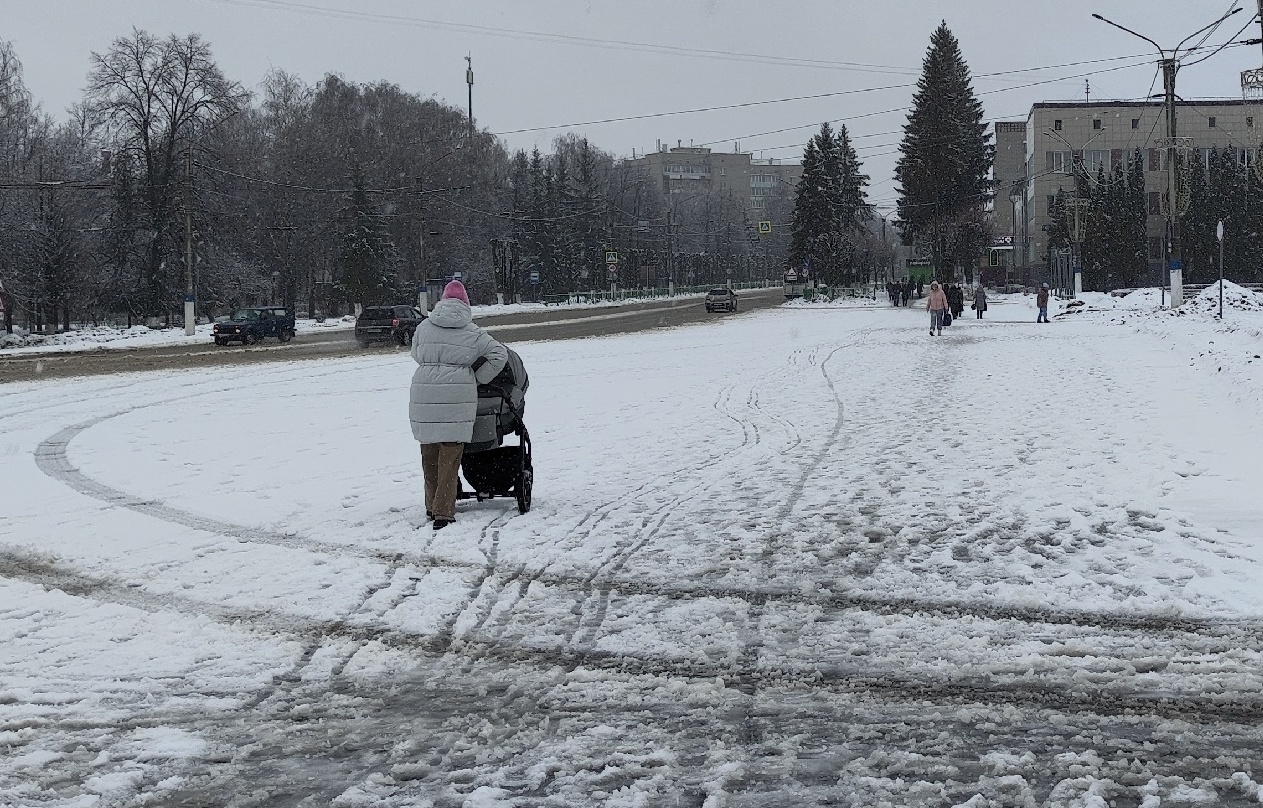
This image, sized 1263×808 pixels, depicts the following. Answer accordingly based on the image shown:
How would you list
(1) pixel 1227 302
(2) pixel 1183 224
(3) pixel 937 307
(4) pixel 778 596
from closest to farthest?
(4) pixel 778 596
(3) pixel 937 307
(1) pixel 1227 302
(2) pixel 1183 224

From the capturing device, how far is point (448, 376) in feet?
29.3

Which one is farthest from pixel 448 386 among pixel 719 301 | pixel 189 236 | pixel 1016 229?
pixel 1016 229

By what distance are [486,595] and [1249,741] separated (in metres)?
3.91

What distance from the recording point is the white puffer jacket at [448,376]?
8891mm

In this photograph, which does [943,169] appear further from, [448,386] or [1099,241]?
[448,386]

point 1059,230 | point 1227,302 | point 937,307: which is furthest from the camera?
point 1059,230

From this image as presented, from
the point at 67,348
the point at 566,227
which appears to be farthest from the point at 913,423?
the point at 566,227

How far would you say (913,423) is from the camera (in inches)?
598

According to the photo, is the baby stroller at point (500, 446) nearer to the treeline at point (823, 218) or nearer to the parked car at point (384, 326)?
the parked car at point (384, 326)

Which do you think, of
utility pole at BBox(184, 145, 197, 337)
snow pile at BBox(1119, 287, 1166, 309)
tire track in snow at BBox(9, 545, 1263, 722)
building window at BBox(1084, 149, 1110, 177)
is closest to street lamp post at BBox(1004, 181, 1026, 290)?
building window at BBox(1084, 149, 1110, 177)

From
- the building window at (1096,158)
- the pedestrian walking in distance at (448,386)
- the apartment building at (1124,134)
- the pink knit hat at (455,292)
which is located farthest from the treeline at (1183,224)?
the pedestrian walking in distance at (448,386)

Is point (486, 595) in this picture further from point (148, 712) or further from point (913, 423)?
point (913, 423)

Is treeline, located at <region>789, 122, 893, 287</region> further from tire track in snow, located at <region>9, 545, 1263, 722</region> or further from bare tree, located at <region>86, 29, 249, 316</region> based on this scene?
tire track in snow, located at <region>9, 545, 1263, 722</region>

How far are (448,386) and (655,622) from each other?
3.08 m
